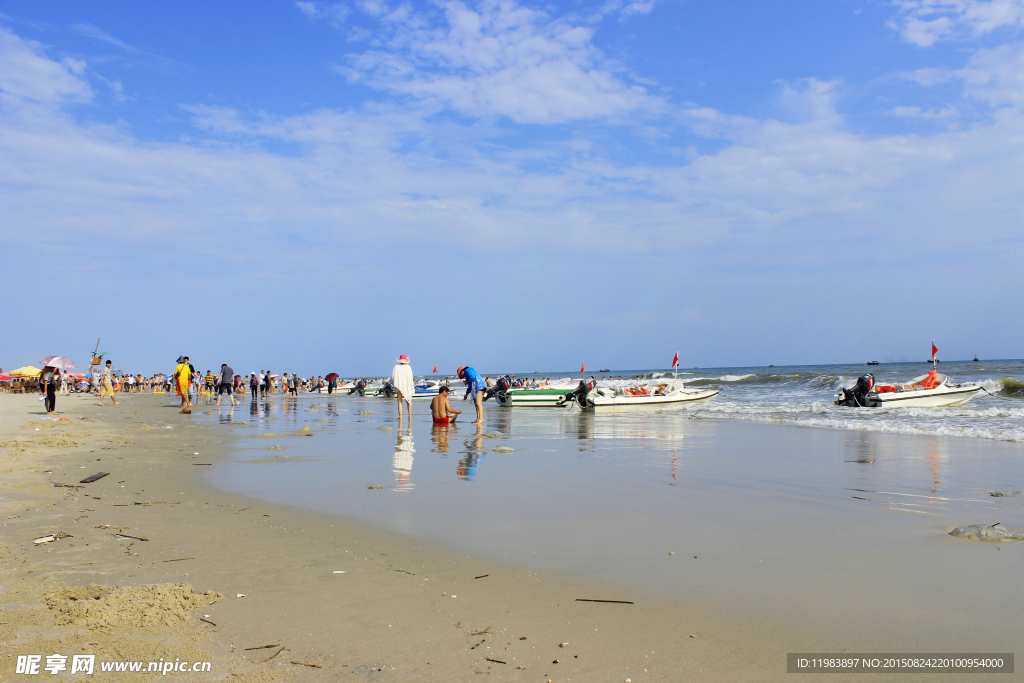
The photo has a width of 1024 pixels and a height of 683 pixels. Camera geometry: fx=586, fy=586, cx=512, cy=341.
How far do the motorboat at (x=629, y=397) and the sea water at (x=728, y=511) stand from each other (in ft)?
34.1

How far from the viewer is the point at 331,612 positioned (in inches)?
A: 122

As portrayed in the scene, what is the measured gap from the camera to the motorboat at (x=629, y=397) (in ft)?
74.9

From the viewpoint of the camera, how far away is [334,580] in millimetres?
3619

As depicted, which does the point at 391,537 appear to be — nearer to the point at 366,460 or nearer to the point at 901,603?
the point at 901,603

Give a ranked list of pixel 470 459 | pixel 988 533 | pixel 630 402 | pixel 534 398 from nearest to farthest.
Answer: pixel 988 533
pixel 470 459
pixel 630 402
pixel 534 398

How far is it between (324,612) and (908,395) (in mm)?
24658

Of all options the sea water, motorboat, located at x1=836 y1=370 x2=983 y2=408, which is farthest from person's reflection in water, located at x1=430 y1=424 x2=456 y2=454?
motorboat, located at x1=836 y1=370 x2=983 y2=408

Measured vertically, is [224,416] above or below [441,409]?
below

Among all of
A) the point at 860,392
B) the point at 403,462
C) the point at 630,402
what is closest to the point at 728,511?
the point at 403,462

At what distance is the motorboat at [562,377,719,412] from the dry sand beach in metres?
18.5

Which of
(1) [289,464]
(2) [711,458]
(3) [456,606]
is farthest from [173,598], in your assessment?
(2) [711,458]

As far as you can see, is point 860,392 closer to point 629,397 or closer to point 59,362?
point 629,397

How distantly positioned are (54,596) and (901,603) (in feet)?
15.5

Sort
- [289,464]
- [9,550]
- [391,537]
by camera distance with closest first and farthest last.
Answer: [9,550], [391,537], [289,464]
